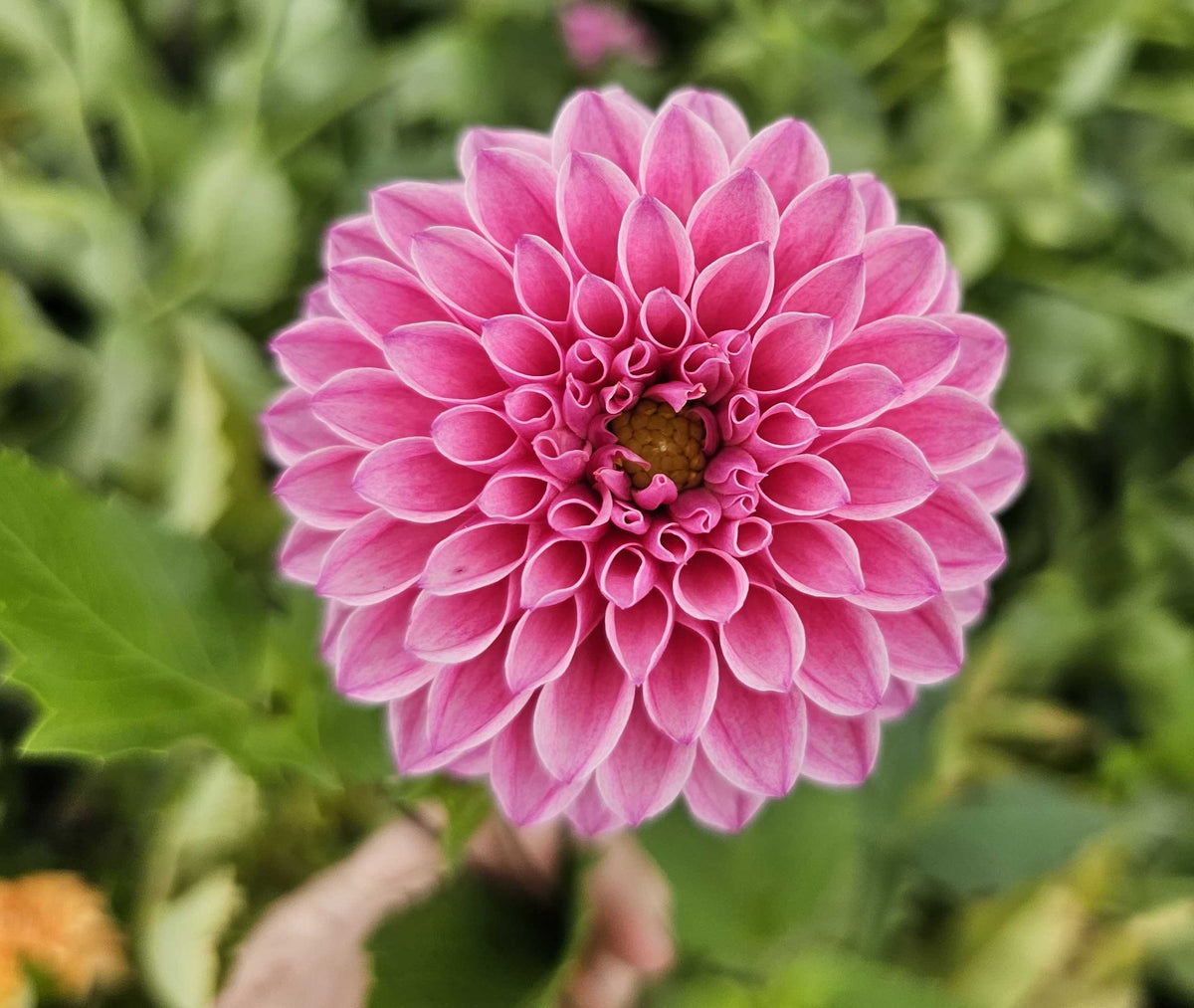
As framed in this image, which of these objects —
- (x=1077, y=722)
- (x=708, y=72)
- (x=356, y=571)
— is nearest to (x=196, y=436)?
(x=356, y=571)

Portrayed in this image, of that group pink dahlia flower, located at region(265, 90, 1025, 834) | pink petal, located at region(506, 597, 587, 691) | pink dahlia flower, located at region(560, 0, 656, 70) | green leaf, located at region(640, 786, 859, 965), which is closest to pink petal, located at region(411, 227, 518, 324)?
pink dahlia flower, located at region(265, 90, 1025, 834)

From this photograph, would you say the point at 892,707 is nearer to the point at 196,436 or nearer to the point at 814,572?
the point at 814,572

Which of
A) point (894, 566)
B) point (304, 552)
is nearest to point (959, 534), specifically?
point (894, 566)

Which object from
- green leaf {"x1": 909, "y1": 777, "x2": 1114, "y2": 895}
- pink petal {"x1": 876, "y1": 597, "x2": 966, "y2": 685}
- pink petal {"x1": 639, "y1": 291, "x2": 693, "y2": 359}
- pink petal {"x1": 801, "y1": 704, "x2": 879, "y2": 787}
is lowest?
green leaf {"x1": 909, "y1": 777, "x2": 1114, "y2": 895}

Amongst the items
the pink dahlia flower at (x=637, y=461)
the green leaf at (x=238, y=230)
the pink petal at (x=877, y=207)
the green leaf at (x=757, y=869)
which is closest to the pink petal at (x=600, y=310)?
the pink dahlia flower at (x=637, y=461)

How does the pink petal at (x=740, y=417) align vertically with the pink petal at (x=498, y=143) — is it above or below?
below

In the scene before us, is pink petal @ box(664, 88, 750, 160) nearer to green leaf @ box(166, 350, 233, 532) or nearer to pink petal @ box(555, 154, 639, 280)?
pink petal @ box(555, 154, 639, 280)

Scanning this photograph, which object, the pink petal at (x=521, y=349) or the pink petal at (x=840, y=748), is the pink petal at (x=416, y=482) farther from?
the pink petal at (x=840, y=748)

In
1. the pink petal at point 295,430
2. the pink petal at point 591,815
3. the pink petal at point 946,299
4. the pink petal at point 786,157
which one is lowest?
the pink petal at point 591,815
